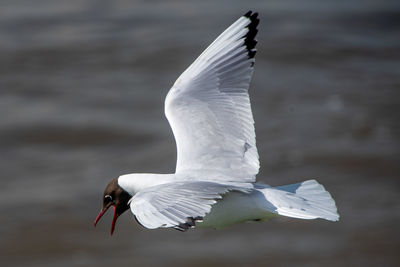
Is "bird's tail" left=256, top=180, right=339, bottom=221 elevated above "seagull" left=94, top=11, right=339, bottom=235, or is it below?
below

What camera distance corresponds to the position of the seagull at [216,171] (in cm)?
356

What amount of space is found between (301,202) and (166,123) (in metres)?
4.32

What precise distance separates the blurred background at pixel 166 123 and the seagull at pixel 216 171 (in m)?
1.95

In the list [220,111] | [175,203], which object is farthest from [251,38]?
[175,203]

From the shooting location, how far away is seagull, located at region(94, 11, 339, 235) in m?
3.56

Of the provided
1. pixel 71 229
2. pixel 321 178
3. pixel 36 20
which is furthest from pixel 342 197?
pixel 36 20

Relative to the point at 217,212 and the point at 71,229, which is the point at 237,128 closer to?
the point at 217,212

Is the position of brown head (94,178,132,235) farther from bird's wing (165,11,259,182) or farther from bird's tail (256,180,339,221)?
bird's tail (256,180,339,221)

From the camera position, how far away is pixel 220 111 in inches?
182

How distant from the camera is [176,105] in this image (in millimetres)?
4762

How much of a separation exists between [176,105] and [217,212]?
0.90 metres

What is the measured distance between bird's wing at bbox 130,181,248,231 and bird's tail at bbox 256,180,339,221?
26 cm

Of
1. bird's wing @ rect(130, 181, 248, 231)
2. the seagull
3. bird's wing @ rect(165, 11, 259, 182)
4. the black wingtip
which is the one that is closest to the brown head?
the seagull

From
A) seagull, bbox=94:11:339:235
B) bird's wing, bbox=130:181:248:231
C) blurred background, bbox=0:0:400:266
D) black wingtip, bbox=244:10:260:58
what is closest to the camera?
bird's wing, bbox=130:181:248:231
